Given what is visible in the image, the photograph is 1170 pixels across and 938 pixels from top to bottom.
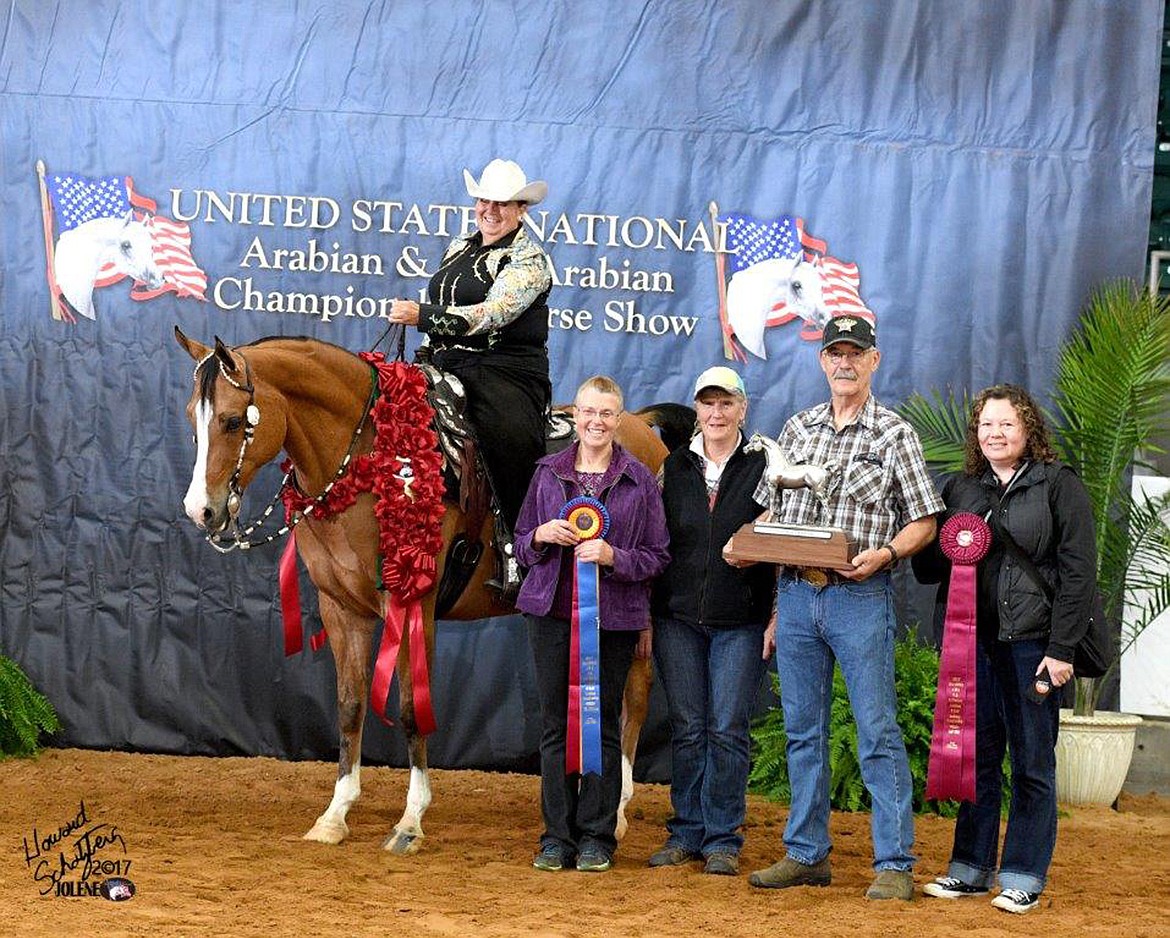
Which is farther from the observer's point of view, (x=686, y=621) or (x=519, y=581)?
(x=519, y=581)

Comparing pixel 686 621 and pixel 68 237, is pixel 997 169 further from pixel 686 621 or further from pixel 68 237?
pixel 68 237

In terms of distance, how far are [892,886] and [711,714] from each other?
0.82m

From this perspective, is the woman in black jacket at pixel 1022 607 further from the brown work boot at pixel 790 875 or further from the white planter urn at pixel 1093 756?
the white planter urn at pixel 1093 756

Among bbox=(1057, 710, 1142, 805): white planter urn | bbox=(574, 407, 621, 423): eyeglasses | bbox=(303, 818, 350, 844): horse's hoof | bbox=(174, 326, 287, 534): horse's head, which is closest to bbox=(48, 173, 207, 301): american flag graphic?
bbox=(174, 326, 287, 534): horse's head

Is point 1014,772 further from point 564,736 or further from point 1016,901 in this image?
point 564,736

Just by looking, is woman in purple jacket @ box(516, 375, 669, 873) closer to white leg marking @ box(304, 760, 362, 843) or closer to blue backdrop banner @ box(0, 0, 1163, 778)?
white leg marking @ box(304, 760, 362, 843)

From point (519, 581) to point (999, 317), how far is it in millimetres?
2892

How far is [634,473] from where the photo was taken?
516cm

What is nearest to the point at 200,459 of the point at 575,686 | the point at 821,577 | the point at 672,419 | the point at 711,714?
the point at 575,686

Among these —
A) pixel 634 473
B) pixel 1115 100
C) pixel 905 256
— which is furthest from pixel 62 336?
pixel 1115 100

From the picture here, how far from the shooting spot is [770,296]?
738cm

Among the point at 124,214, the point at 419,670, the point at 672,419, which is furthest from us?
the point at 124,214

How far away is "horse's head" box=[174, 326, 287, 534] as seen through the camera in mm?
5133

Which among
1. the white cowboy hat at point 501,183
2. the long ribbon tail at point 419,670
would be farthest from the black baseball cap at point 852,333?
the long ribbon tail at point 419,670
